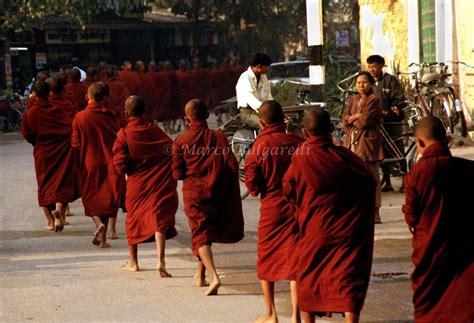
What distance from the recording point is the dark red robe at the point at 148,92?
85.7 ft

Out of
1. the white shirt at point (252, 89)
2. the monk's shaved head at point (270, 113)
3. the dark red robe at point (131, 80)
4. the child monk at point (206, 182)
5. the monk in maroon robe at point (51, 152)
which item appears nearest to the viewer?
the monk's shaved head at point (270, 113)

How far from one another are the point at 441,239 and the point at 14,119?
953 inches

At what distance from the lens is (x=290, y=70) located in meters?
28.1

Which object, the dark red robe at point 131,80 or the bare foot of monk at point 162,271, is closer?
the bare foot of monk at point 162,271

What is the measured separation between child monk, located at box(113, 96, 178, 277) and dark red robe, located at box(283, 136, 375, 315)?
3.12 metres

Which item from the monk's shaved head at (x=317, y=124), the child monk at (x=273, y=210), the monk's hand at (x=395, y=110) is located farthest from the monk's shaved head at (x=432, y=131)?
the monk's hand at (x=395, y=110)

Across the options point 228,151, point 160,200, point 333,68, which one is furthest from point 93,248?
point 333,68

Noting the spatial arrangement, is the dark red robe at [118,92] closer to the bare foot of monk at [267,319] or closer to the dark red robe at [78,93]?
the dark red robe at [78,93]

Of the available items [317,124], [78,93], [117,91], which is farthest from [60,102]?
[117,91]

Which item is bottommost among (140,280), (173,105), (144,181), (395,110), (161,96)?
(140,280)

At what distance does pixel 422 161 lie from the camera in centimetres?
645

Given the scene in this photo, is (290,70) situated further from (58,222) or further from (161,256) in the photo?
(161,256)

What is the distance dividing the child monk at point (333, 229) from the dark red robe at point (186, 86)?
69.2ft

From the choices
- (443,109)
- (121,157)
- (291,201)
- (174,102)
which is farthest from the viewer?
(174,102)
